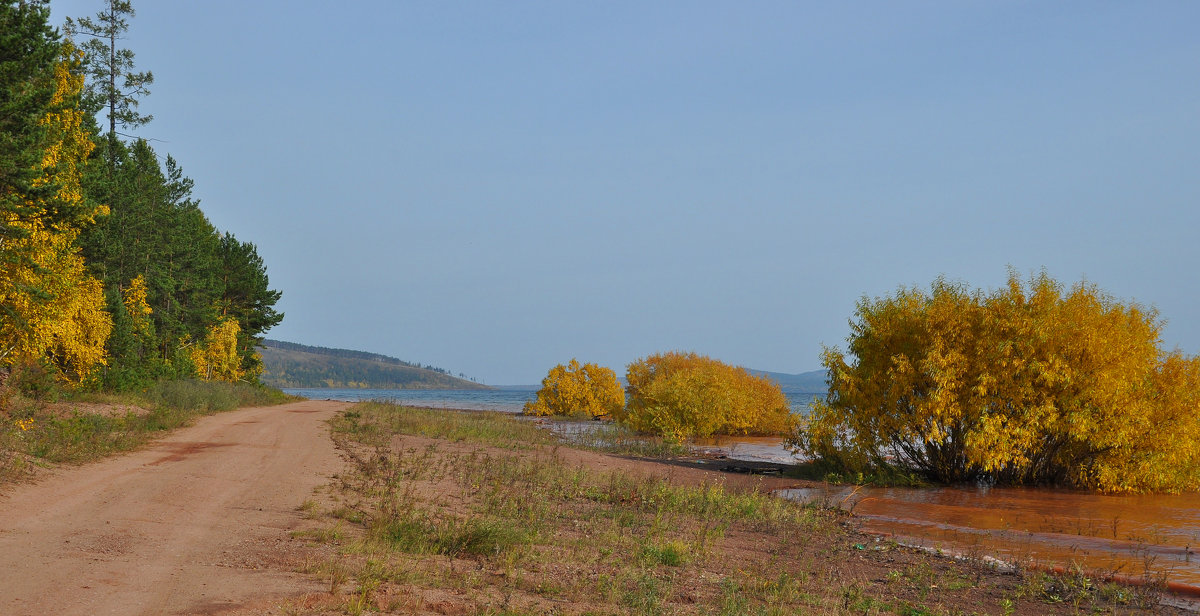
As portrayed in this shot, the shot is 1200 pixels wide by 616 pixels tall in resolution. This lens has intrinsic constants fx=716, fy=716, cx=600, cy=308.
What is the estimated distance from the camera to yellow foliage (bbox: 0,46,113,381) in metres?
20.0

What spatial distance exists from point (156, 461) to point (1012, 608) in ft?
58.9

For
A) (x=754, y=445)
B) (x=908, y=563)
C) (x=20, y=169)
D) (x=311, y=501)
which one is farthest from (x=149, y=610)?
(x=754, y=445)

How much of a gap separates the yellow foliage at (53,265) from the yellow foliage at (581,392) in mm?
46137

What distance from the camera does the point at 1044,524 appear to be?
1714cm

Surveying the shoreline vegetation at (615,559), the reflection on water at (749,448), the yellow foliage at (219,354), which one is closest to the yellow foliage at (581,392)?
the reflection on water at (749,448)

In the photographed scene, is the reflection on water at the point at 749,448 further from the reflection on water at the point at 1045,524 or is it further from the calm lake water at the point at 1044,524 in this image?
the calm lake water at the point at 1044,524

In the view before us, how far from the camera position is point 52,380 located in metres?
24.7

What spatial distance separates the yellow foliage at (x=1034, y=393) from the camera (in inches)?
870

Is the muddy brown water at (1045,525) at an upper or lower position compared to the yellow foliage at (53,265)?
lower

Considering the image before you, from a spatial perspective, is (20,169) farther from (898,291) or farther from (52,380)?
(898,291)

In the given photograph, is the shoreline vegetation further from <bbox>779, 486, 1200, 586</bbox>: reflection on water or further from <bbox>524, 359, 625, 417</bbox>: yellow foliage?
<bbox>524, 359, 625, 417</bbox>: yellow foliage

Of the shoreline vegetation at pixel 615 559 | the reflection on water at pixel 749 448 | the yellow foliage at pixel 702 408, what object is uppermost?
the yellow foliage at pixel 702 408

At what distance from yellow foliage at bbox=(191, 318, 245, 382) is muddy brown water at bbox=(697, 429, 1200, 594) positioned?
154 feet

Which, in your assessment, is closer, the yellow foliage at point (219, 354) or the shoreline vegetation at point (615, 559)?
the shoreline vegetation at point (615, 559)
